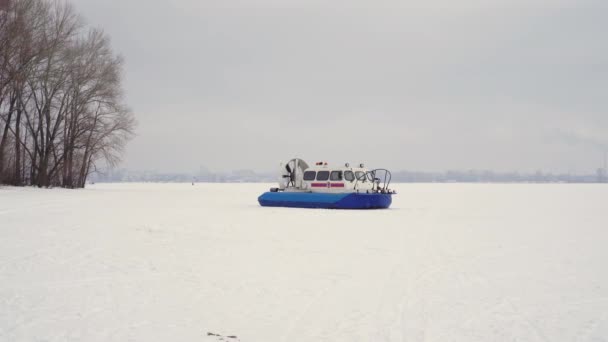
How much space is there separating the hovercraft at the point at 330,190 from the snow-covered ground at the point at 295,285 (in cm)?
767

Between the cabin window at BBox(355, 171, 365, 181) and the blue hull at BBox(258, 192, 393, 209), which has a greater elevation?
the cabin window at BBox(355, 171, 365, 181)

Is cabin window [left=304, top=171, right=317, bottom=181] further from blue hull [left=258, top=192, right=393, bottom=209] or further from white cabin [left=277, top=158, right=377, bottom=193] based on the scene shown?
blue hull [left=258, top=192, right=393, bottom=209]

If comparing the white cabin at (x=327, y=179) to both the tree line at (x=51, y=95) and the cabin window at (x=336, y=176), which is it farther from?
the tree line at (x=51, y=95)

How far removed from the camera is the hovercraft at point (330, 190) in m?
19.2

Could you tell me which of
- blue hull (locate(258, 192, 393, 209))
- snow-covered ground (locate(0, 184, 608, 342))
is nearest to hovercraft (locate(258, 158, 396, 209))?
blue hull (locate(258, 192, 393, 209))

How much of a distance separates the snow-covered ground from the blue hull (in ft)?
24.5

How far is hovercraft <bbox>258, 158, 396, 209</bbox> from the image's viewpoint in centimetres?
1925

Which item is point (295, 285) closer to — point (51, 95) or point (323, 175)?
point (323, 175)

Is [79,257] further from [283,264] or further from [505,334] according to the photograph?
[505,334]

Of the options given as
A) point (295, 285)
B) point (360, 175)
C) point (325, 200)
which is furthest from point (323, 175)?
point (295, 285)

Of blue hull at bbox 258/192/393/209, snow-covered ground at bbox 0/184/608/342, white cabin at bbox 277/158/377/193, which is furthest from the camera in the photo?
white cabin at bbox 277/158/377/193

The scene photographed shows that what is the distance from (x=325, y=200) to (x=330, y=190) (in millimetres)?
1253

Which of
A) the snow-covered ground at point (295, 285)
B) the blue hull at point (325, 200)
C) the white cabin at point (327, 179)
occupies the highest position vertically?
the white cabin at point (327, 179)

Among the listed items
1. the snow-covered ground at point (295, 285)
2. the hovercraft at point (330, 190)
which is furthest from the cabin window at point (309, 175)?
the snow-covered ground at point (295, 285)
